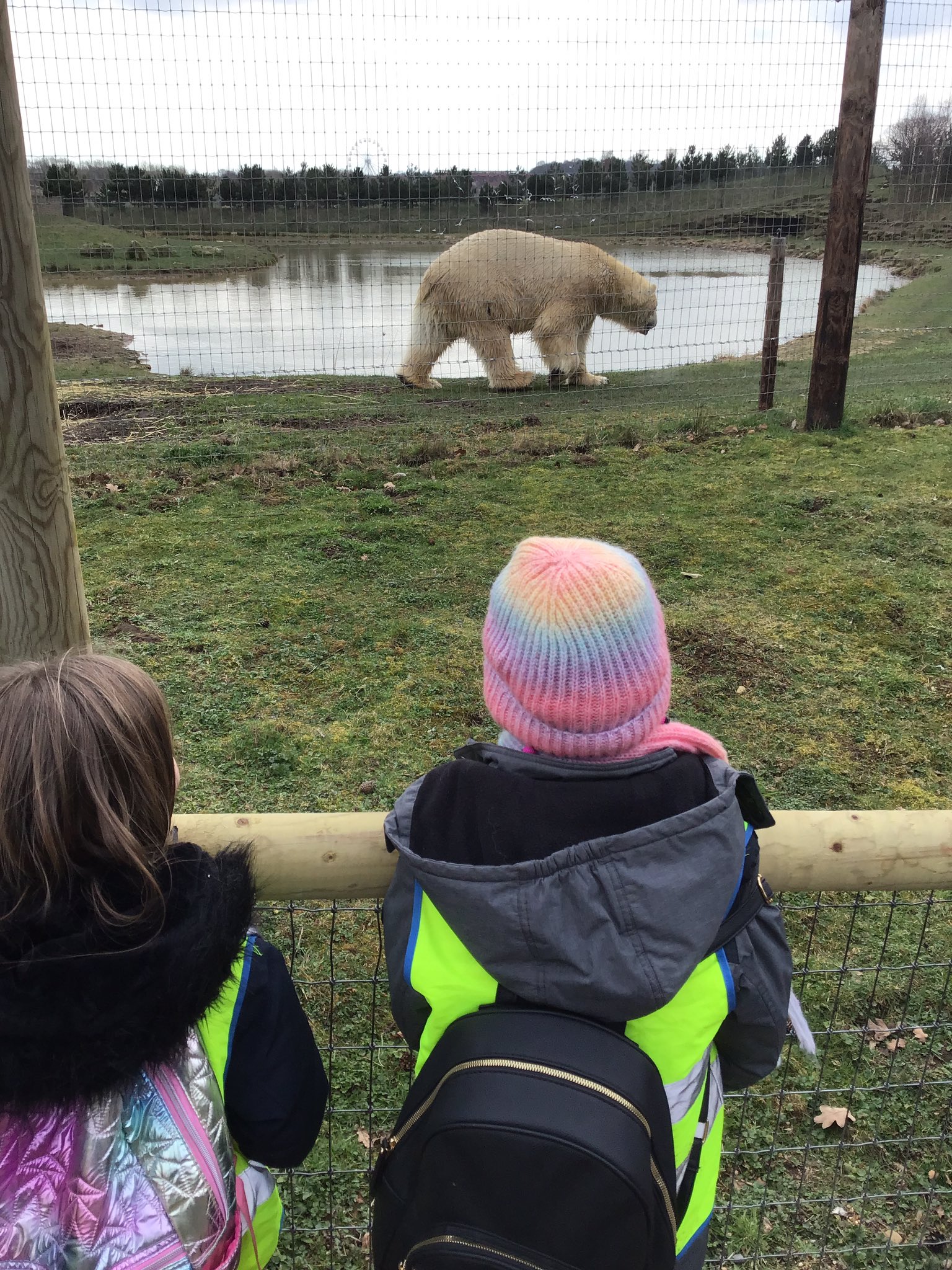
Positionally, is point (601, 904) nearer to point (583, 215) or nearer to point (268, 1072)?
point (268, 1072)

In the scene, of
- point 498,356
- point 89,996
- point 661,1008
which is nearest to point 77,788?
point 89,996

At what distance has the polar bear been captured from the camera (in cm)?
1041

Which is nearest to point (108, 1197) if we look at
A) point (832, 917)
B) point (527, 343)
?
point (832, 917)

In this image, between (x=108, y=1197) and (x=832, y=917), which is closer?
(x=108, y=1197)

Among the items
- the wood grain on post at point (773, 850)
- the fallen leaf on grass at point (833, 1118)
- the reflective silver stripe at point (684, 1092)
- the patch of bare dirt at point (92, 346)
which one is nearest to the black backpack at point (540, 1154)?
the reflective silver stripe at point (684, 1092)

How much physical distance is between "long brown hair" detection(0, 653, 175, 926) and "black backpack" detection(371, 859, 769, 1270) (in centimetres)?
42

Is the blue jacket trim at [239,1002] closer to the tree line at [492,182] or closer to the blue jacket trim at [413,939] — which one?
the blue jacket trim at [413,939]

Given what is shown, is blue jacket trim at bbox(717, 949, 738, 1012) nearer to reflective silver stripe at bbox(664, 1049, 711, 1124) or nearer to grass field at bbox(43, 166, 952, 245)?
reflective silver stripe at bbox(664, 1049, 711, 1124)

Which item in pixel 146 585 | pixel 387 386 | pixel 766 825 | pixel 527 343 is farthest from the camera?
pixel 527 343

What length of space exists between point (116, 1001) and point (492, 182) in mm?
7409

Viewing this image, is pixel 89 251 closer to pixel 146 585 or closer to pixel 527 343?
pixel 146 585

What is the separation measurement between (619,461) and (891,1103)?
511cm

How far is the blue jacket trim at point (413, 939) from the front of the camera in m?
1.19

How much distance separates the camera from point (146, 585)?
460 centimetres
